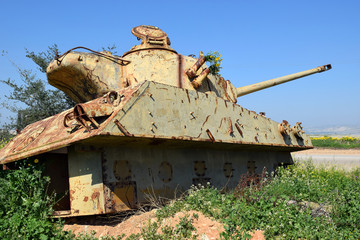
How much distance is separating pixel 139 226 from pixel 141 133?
4.17ft

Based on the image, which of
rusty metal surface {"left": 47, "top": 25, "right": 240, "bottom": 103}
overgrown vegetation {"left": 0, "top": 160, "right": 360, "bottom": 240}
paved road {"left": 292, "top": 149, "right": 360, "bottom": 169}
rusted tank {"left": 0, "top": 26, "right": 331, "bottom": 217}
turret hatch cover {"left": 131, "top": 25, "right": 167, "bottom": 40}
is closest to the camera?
overgrown vegetation {"left": 0, "top": 160, "right": 360, "bottom": 240}

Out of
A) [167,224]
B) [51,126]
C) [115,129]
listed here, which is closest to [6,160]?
[51,126]

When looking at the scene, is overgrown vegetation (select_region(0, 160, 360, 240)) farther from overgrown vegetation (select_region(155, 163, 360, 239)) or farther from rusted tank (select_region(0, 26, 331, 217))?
rusted tank (select_region(0, 26, 331, 217))

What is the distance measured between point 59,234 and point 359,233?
3.85 m

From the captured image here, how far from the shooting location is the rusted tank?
17.1 feet

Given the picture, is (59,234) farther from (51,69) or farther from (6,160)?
(51,69)

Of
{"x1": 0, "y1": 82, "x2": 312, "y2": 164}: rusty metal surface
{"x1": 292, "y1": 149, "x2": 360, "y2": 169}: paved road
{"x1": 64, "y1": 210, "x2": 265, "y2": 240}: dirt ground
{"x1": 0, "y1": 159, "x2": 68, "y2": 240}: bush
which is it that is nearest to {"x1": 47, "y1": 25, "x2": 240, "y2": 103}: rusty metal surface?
{"x1": 0, "y1": 82, "x2": 312, "y2": 164}: rusty metal surface

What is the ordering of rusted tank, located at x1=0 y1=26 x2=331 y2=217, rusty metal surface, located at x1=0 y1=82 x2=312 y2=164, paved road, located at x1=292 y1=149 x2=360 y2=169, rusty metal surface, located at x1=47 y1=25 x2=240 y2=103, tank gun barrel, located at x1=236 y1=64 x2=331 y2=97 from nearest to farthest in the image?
rusty metal surface, located at x1=0 y1=82 x2=312 y2=164
rusted tank, located at x1=0 y1=26 x2=331 y2=217
rusty metal surface, located at x1=47 y1=25 x2=240 y2=103
tank gun barrel, located at x1=236 y1=64 x2=331 y2=97
paved road, located at x1=292 y1=149 x2=360 y2=169

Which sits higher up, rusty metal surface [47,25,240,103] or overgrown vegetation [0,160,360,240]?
rusty metal surface [47,25,240,103]

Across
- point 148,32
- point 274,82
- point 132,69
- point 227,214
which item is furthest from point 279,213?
point 274,82

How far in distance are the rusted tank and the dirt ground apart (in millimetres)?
270

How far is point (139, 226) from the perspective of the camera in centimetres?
513

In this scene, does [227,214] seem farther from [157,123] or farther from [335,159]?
[335,159]

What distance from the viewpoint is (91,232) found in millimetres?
5320
